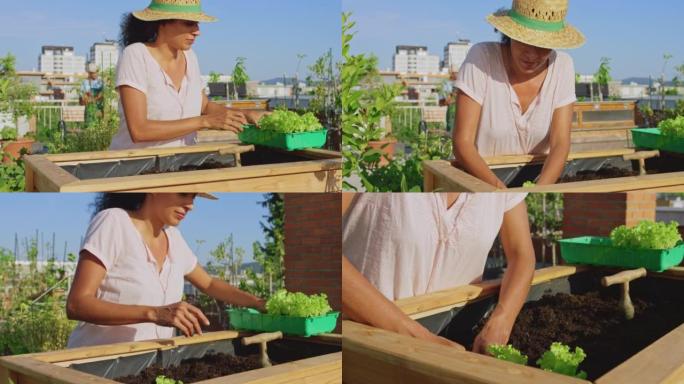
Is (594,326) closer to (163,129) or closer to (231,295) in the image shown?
(231,295)

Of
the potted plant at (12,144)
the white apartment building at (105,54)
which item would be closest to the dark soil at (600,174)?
the white apartment building at (105,54)

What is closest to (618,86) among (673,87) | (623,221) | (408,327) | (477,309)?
(673,87)

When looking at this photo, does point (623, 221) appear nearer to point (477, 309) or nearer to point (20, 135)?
point (477, 309)

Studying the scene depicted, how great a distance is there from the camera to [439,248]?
8.21ft

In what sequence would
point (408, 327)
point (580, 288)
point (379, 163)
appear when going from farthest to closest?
point (379, 163) < point (580, 288) < point (408, 327)

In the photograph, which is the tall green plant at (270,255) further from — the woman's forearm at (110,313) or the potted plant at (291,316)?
the woman's forearm at (110,313)

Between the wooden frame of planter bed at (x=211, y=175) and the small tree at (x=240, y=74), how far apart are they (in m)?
0.20

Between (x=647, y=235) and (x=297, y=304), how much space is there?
1.17 m

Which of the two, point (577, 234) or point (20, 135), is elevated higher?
point (20, 135)

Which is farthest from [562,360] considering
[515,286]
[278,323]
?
[278,323]

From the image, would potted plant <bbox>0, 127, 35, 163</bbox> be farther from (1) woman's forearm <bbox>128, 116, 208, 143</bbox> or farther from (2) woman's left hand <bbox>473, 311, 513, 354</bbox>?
(2) woman's left hand <bbox>473, 311, 513, 354</bbox>

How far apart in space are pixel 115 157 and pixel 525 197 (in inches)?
51.0

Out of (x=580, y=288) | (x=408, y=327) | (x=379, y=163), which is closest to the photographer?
(x=408, y=327)

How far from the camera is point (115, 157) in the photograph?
2826mm
